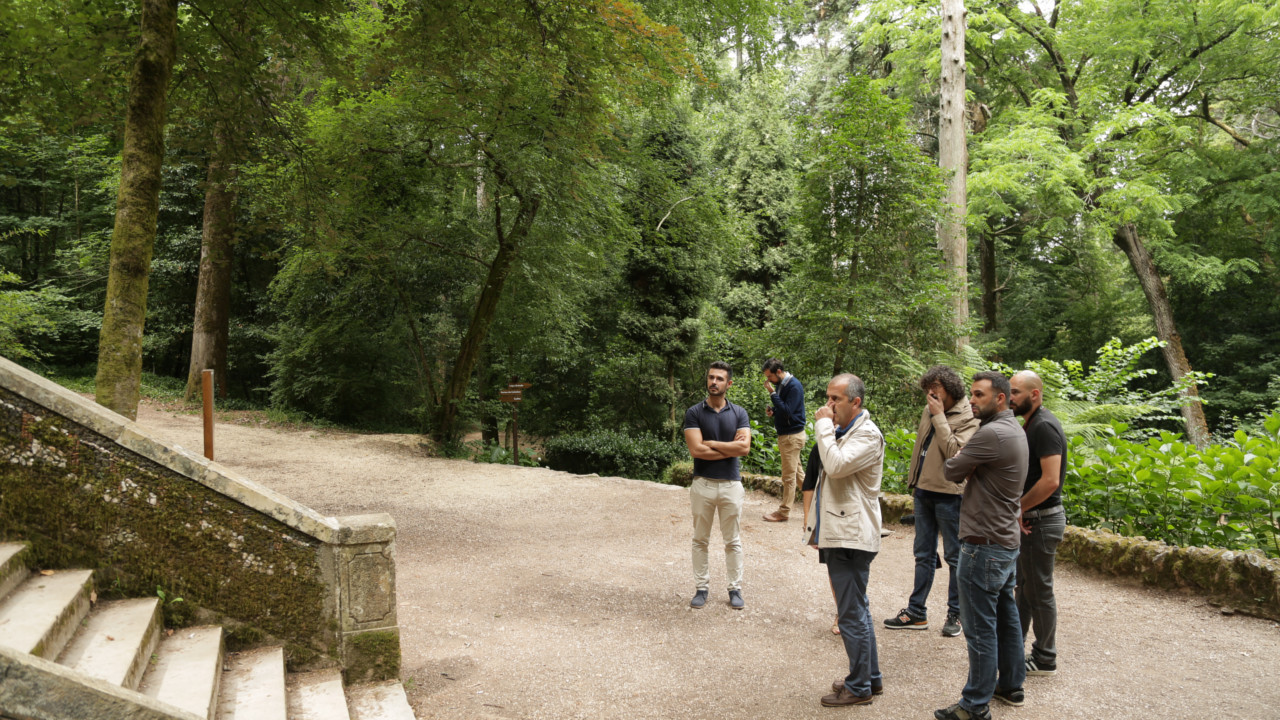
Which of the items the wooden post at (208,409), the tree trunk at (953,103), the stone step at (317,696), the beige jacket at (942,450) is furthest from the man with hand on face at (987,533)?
the tree trunk at (953,103)

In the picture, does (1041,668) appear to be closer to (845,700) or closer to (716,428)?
(845,700)

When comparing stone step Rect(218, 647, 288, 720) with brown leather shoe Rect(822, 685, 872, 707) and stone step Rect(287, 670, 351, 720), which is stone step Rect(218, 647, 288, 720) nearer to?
stone step Rect(287, 670, 351, 720)

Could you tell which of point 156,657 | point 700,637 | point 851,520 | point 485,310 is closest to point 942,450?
point 851,520

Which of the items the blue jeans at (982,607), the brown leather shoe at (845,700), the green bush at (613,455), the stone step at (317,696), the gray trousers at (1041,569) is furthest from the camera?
the green bush at (613,455)

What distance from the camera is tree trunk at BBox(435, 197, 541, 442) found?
43.5ft

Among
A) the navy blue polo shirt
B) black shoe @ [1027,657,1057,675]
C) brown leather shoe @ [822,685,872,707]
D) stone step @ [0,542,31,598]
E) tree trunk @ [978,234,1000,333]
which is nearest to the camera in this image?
stone step @ [0,542,31,598]

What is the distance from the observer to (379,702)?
12.5 ft

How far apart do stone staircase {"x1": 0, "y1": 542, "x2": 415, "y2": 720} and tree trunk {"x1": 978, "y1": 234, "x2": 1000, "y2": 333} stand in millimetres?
23073

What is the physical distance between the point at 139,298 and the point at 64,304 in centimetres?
1666

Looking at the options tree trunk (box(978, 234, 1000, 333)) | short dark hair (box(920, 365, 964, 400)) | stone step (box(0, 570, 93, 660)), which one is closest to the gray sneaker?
short dark hair (box(920, 365, 964, 400))

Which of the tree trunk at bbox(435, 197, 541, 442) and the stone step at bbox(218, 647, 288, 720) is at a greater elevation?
the tree trunk at bbox(435, 197, 541, 442)

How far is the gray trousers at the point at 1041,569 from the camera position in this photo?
433cm

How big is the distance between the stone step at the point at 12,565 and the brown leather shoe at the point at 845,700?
4.19 meters

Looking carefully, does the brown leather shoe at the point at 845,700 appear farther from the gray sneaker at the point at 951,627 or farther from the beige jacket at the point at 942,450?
the beige jacket at the point at 942,450
